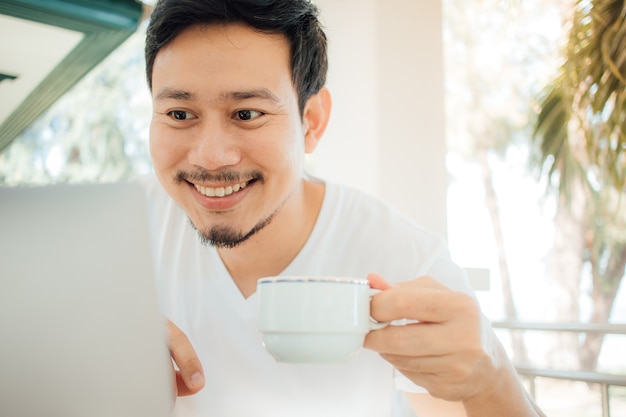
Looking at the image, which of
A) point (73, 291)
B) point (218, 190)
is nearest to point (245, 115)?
point (218, 190)

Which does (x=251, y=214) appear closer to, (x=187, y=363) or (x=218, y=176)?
(x=218, y=176)

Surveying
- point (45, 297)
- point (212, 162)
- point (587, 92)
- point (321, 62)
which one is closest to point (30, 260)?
point (45, 297)

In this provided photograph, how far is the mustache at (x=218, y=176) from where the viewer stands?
1230 millimetres

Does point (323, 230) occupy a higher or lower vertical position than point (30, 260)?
higher

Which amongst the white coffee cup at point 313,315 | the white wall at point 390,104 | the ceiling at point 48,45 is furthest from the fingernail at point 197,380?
the white wall at point 390,104

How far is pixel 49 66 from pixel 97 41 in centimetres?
24

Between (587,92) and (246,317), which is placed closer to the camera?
(246,317)

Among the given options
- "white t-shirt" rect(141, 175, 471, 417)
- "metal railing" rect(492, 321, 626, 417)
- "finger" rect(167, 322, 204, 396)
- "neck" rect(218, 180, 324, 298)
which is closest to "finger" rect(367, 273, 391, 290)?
"finger" rect(167, 322, 204, 396)

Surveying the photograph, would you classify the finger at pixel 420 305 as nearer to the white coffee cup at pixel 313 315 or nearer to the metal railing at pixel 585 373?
the white coffee cup at pixel 313 315

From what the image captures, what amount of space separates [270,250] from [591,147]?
2.16 meters

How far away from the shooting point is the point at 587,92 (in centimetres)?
288

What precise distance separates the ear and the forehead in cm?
20

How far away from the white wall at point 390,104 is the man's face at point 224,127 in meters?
1.26

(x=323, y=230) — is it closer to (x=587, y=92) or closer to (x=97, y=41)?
(x=97, y=41)
